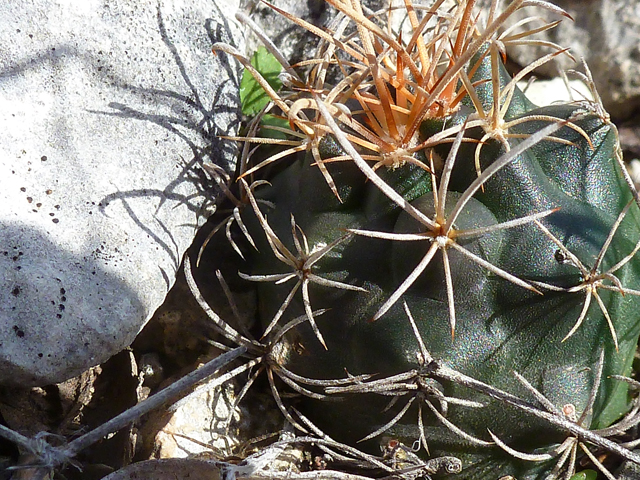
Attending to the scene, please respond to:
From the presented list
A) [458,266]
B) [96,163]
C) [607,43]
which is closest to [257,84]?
[96,163]

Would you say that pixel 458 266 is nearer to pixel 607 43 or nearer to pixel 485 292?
pixel 485 292

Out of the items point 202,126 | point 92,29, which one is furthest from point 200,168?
point 92,29

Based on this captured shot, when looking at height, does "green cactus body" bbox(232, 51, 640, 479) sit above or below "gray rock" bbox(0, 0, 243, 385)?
below

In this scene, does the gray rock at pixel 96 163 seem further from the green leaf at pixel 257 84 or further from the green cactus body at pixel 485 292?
the green cactus body at pixel 485 292

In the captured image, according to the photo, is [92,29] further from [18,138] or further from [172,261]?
[172,261]

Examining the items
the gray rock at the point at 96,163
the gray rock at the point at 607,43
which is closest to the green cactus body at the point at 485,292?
the gray rock at the point at 96,163

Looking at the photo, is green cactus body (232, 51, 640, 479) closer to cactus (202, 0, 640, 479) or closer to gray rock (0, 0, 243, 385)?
cactus (202, 0, 640, 479)

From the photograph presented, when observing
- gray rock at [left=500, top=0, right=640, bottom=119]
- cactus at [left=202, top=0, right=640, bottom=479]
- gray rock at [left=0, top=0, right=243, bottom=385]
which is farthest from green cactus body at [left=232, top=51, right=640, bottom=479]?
gray rock at [left=500, top=0, right=640, bottom=119]
